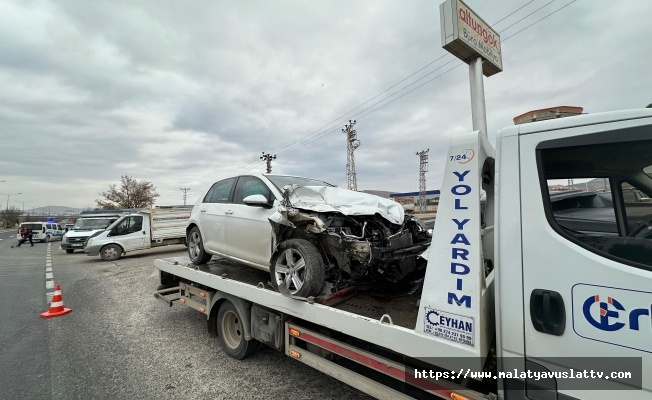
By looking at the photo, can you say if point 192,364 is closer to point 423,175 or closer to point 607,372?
point 607,372

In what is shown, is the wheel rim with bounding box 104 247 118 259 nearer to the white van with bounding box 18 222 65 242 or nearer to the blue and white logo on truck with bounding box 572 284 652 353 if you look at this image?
the blue and white logo on truck with bounding box 572 284 652 353

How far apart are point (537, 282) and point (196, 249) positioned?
511 cm

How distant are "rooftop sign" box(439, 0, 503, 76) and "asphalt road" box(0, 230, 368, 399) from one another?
4.73m

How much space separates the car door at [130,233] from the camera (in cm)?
1442

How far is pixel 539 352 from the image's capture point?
1.62 metres

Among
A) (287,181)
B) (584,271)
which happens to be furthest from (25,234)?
(584,271)

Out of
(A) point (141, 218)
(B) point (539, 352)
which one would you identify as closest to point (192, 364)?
(B) point (539, 352)

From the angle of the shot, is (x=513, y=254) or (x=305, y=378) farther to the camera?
(x=305, y=378)

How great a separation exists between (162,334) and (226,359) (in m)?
1.61

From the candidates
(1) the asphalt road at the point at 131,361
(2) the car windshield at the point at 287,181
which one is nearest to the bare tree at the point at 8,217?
(1) the asphalt road at the point at 131,361

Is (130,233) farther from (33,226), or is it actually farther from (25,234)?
(33,226)

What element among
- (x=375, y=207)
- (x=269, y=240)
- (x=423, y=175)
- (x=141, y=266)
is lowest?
(x=141, y=266)

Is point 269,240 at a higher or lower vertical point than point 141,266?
higher

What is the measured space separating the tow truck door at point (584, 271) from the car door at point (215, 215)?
157 inches
